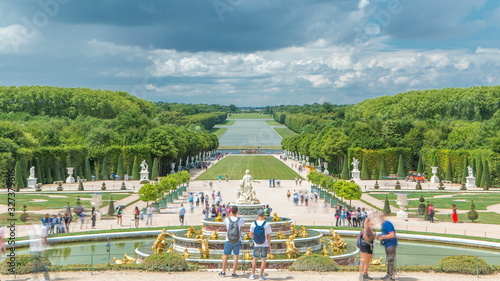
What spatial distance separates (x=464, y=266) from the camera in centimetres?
2216

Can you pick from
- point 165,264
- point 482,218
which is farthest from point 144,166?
A: point 165,264

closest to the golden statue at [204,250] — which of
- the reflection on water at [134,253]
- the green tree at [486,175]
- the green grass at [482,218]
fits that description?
the reflection on water at [134,253]

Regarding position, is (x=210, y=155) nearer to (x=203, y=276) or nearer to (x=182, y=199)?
(x=182, y=199)

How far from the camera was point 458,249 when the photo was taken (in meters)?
34.3

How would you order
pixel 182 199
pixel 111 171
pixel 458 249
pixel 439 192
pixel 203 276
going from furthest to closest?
pixel 111 171 < pixel 439 192 < pixel 182 199 < pixel 458 249 < pixel 203 276

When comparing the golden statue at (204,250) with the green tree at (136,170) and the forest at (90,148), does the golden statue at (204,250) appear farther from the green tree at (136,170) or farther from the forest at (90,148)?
the green tree at (136,170)

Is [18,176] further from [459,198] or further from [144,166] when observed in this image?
[459,198]

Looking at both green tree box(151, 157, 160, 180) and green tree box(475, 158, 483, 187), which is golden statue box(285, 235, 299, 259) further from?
green tree box(151, 157, 160, 180)

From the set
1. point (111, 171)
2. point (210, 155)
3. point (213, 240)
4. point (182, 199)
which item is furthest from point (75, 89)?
point (213, 240)

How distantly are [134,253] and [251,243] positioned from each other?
22.0 ft

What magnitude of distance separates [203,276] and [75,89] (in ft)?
542

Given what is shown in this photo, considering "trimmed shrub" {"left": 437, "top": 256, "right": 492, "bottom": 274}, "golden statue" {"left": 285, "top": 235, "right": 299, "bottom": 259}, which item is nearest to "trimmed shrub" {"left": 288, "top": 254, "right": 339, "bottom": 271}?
"trimmed shrub" {"left": 437, "top": 256, "right": 492, "bottom": 274}

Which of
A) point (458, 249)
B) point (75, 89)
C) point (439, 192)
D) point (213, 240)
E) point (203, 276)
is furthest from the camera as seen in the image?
point (75, 89)

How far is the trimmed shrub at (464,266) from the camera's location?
2209 centimetres
